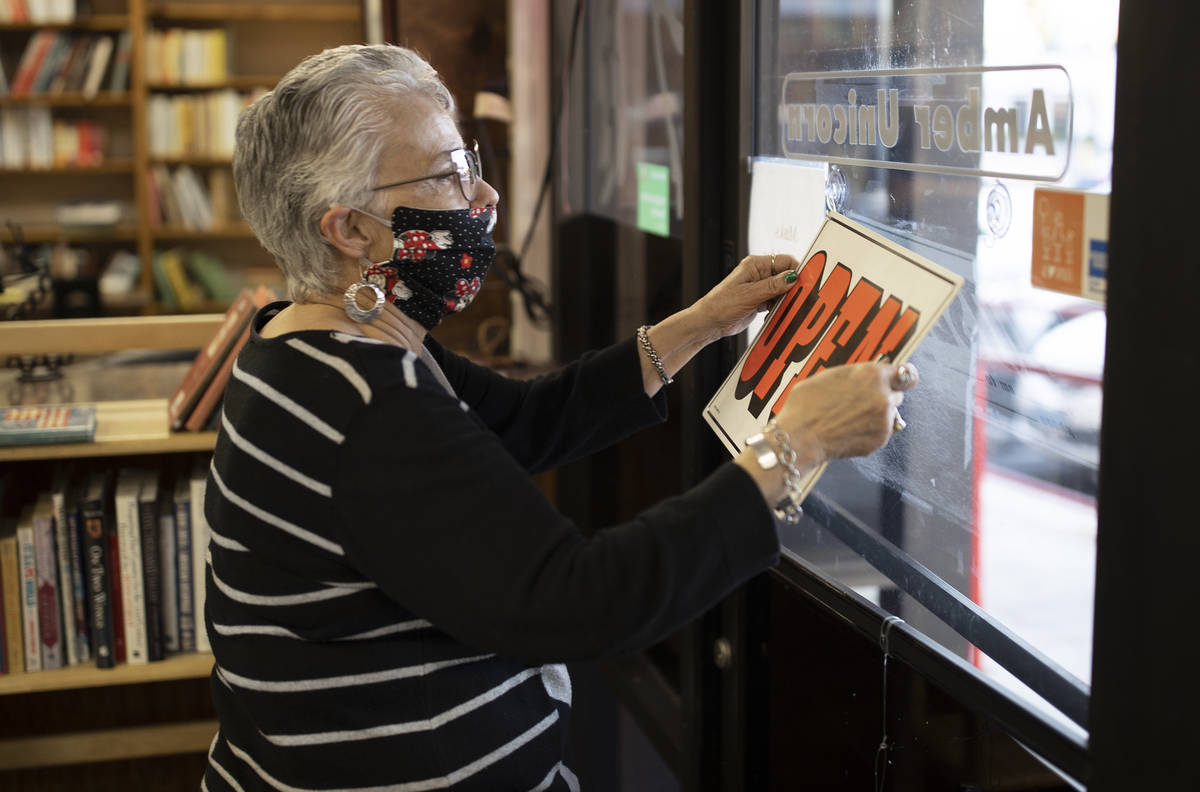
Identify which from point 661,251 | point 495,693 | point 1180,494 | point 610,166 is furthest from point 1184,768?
point 610,166

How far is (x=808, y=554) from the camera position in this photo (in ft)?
5.31

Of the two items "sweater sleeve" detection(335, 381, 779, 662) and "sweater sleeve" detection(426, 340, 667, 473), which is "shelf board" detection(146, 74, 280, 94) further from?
"sweater sleeve" detection(335, 381, 779, 662)

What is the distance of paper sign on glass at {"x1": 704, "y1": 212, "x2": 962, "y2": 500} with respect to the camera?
3.41ft

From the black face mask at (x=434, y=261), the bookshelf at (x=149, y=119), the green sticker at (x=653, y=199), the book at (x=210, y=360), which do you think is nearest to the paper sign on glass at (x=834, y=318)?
the black face mask at (x=434, y=261)

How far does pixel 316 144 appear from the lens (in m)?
1.19

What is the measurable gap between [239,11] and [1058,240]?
477 cm

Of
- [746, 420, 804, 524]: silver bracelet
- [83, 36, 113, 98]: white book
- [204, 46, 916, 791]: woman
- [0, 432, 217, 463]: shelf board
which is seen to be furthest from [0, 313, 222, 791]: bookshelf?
[83, 36, 113, 98]: white book

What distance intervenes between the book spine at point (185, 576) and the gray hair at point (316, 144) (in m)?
1.17

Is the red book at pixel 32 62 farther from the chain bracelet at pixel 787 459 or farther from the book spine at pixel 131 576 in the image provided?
the chain bracelet at pixel 787 459

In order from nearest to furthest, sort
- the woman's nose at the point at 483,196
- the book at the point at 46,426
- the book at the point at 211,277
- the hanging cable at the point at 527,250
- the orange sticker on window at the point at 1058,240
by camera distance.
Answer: the orange sticker on window at the point at 1058,240 < the woman's nose at the point at 483,196 < the book at the point at 46,426 < the hanging cable at the point at 527,250 < the book at the point at 211,277

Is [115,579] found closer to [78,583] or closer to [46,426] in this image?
[78,583]

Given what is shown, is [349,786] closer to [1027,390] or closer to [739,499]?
[739,499]

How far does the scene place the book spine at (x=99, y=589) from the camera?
221cm

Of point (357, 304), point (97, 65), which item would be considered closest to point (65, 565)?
point (357, 304)
